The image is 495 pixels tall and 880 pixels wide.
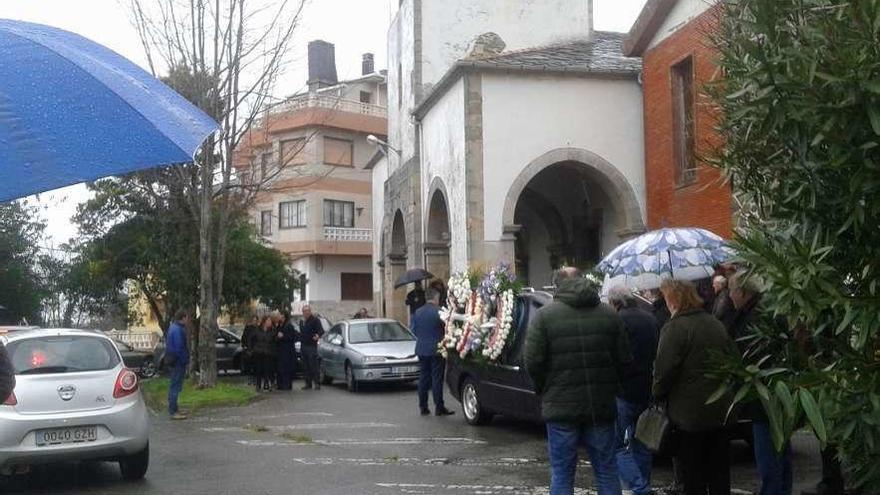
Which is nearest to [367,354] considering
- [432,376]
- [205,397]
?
[205,397]

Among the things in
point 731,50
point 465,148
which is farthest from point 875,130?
point 465,148

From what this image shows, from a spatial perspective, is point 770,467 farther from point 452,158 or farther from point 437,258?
point 437,258

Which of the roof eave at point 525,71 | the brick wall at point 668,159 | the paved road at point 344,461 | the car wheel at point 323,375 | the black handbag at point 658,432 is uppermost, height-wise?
the roof eave at point 525,71

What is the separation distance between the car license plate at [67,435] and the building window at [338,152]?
38205 mm

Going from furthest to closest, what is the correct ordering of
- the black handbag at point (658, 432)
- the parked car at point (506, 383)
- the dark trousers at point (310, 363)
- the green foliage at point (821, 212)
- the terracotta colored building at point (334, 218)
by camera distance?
the terracotta colored building at point (334, 218), the dark trousers at point (310, 363), the parked car at point (506, 383), the black handbag at point (658, 432), the green foliage at point (821, 212)

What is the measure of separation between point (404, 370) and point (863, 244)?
1554 cm

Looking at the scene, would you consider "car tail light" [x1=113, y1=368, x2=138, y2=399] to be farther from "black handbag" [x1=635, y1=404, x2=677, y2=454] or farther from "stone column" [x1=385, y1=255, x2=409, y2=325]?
"stone column" [x1=385, y1=255, x2=409, y2=325]

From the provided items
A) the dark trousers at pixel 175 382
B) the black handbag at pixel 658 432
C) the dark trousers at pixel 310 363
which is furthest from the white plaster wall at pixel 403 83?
the black handbag at pixel 658 432

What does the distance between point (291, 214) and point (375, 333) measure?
2860 cm

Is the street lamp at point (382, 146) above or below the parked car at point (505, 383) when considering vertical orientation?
above

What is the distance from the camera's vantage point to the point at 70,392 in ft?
30.0

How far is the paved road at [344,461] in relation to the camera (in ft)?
29.5

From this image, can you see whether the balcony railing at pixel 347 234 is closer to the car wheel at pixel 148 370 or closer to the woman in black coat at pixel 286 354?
the car wheel at pixel 148 370

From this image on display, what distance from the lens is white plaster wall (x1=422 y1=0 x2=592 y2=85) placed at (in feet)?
90.6
